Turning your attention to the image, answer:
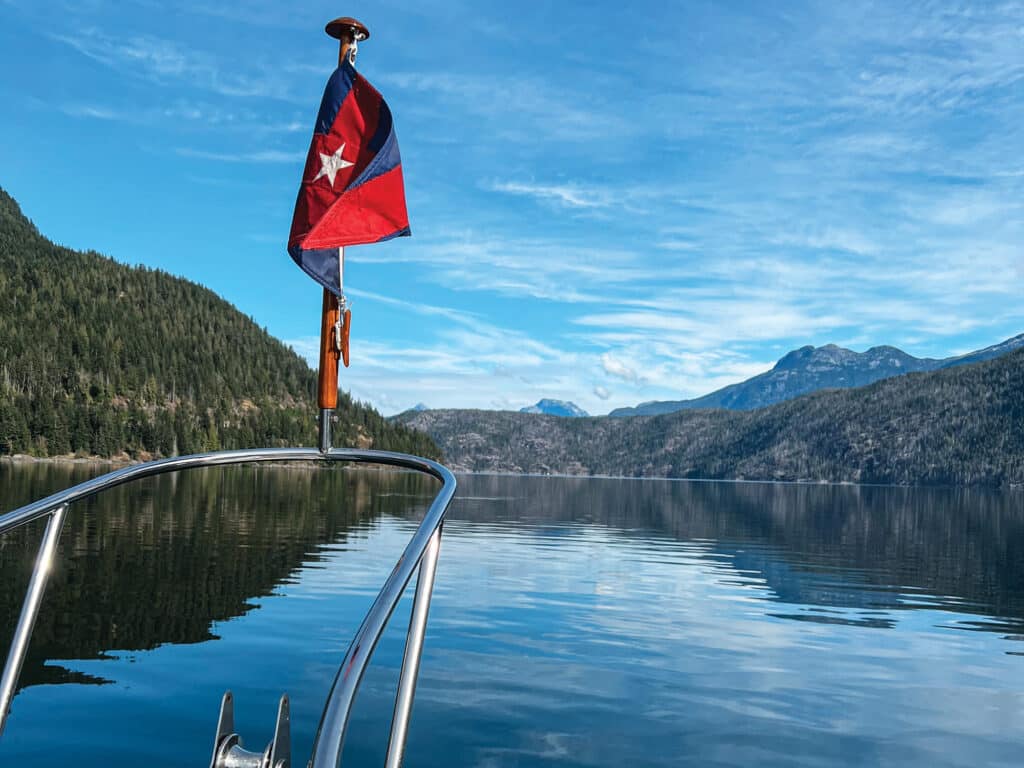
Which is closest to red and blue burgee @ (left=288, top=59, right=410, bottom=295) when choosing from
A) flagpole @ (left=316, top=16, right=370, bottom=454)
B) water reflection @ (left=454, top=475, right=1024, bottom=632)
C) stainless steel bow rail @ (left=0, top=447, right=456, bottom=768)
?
flagpole @ (left=316, top=16, right=370, bottom=454)

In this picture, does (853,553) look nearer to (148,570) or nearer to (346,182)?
(148,570)

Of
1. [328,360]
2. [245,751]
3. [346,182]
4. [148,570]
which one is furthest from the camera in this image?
[148,570]

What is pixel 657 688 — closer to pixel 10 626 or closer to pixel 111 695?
pixel 111 695

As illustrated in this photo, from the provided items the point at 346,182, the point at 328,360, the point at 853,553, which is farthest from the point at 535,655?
the point at 853,553

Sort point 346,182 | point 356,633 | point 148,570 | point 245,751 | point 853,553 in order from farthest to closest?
point 853,553, point 148,570, point 346,182, point 356,633, point 245,751

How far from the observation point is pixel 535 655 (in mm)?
21641

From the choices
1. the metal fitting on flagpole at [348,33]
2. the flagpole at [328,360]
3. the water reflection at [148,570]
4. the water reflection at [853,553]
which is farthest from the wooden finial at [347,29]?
the water reflection at [853,553]

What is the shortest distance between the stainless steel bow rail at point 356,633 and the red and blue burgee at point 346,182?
1249 millimetres

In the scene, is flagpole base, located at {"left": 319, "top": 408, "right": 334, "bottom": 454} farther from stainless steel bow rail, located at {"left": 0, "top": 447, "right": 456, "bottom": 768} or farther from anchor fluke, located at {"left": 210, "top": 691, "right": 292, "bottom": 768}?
anchor fluke, located at {"left": 210, "top": 691, "right": 292, "bottom": 768}

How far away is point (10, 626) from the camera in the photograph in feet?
71.6

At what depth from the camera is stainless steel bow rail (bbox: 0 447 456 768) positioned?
3.91 m

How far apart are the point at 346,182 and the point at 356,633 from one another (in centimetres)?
291

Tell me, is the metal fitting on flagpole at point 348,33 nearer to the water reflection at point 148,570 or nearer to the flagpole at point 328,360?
the flagpole at point 328,360

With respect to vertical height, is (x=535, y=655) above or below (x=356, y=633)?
below
